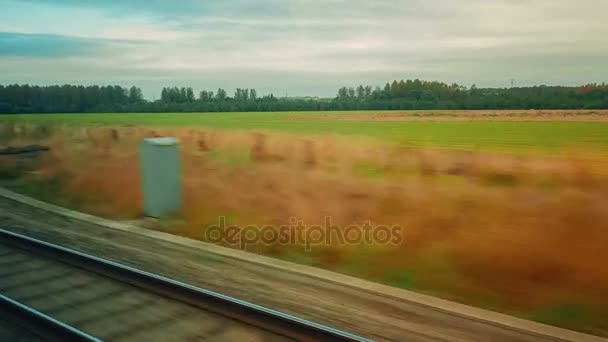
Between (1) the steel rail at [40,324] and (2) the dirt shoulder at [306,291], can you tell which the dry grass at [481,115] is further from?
(1) the steel rail at [40,324]

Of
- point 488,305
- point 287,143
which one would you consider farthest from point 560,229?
point 287,143

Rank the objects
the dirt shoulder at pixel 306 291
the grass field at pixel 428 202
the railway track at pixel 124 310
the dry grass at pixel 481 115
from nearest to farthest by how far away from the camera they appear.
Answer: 1. the railway track at pixel 124 310
2. the dirt shoulder at pixel 306 291
3. the grass field at pixel 428 202
4. the dry grass at pixel 481 115

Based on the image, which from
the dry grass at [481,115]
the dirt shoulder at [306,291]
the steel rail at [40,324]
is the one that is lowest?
the dirt shoulder at [306,291]

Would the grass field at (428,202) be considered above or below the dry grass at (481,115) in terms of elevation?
below

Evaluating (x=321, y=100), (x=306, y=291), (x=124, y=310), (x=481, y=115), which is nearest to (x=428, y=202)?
(x=306, y=291)

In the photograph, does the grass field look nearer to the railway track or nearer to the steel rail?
the railway track

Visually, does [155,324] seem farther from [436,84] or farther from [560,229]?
[436,84]

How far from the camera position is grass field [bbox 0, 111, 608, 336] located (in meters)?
7.50

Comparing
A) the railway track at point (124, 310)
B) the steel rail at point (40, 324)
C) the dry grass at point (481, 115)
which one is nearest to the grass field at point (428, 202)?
the dry grass at point (481, 115)

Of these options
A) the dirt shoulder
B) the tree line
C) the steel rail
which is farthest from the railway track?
the tree line

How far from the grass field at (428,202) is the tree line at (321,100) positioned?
1598mm

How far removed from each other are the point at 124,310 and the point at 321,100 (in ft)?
144

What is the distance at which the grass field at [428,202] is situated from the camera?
24.6 ft

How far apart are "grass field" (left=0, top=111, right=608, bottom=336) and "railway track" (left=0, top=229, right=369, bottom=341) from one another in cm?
276
